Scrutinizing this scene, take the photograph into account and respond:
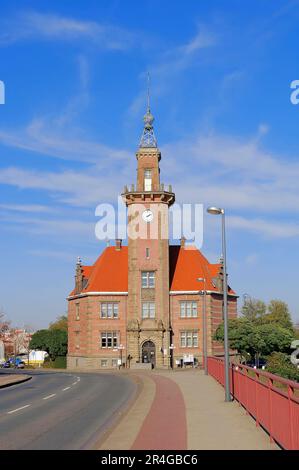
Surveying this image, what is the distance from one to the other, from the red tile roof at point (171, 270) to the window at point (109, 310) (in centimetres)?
165

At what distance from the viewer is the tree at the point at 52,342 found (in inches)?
3804

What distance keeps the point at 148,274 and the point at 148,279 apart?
571mm

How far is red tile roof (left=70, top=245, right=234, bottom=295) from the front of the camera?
70938 millimetres

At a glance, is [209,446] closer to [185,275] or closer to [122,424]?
[122,424]

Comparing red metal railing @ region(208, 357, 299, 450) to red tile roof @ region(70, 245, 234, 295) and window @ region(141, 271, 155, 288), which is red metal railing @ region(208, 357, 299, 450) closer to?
window @ region(141, 271, 155, 288)

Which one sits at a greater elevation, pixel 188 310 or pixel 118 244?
pixel 118 244

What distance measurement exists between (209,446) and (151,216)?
2289 inches

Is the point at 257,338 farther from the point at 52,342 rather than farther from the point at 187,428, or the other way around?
the point at 187,428

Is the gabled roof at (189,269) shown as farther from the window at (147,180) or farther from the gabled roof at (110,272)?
the window at (147,180)

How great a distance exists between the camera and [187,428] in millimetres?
14547

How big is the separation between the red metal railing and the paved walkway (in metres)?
0.38

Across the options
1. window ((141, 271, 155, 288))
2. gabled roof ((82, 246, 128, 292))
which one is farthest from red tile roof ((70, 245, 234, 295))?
window ((141, 271, 155, 288))

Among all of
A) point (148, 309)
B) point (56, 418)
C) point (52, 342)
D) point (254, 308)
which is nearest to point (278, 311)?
point (254, 308)
